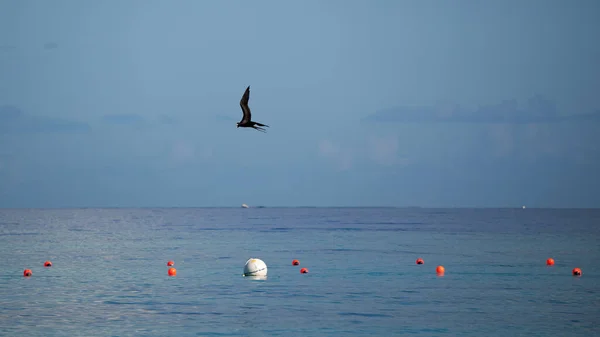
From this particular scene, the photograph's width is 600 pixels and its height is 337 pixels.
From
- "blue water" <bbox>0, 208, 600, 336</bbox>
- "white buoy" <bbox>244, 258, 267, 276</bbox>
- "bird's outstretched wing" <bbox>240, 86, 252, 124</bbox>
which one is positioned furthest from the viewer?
"white buoy" <bbox>244, 258, 267, 276</bbox>

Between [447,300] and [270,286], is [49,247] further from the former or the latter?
[447,300]

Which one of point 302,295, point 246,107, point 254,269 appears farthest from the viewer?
point 254,269

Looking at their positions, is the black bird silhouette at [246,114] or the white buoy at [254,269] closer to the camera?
the black bird silhouette at [246,114]

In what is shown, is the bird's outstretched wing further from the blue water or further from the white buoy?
the white buoy

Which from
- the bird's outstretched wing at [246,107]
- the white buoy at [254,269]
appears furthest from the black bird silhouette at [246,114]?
the white buoy at [254,269]

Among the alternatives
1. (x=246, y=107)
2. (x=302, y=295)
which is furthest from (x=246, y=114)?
(x=302, y=295)

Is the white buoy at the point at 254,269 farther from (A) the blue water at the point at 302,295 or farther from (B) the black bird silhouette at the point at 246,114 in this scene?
(B) the black bird silhouette at the point at 246,114

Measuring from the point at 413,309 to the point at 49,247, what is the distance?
175 ft

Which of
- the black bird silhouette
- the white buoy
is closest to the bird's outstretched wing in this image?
the black bird silhouette

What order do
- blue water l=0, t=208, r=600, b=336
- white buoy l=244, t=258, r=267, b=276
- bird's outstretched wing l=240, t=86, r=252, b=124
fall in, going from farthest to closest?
white buoy l=244, t=258, r=267, b=276
bird's outstretched wing l=240, t=86, r=252, b=124
blue water l=0, t=208, r=600, b=336

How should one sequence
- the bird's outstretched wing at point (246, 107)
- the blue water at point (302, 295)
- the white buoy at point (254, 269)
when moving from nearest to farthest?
1. the blue water at point (302, 295)
2. the bird's outstretched wing at point (246, 107)
3. the white buoy at point (254, 269)

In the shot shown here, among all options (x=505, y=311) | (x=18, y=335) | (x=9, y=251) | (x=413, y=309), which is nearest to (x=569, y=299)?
(x=505, y=311)

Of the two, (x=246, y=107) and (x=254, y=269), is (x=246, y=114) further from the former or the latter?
(x=254, y=269)

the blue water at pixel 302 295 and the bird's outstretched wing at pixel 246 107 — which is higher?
the bird's outstretched wing at pixel 246 107
